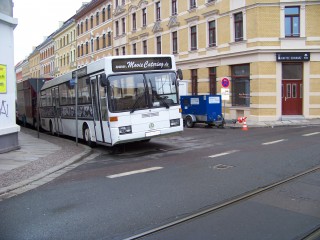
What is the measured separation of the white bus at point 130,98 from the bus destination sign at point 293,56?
1426 cm

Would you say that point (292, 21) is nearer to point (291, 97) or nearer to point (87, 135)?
point (291, 97)

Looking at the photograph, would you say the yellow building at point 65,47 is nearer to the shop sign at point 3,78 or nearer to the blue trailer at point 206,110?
the blue trailer at point 206,110

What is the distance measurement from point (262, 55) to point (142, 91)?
599 inches

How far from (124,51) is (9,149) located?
32.1 m

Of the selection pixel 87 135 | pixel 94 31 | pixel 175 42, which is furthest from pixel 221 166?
pixel 94 31

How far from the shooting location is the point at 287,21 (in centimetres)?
2602

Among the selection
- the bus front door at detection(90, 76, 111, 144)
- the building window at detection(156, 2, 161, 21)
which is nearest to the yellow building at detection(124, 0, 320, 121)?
the building window at detection(156, 2, 161, 21)

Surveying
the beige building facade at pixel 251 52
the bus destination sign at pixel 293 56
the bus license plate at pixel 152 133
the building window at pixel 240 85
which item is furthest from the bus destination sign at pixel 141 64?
the building window at pixel 240 85

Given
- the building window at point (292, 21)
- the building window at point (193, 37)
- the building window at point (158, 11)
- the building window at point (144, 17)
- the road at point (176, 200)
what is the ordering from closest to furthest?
the road at point (176, 200) < the building window at point (292, 21) < the building window at point (193, 37) < the building window at point (158, 11) < the building window at point (144, 17)

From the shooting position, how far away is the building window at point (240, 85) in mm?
27000

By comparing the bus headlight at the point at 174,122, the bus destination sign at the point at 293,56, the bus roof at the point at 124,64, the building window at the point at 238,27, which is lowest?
the bus headlight at the point at 174,122

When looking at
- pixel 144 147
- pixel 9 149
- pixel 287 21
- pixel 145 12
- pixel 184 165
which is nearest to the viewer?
pixel 184 165

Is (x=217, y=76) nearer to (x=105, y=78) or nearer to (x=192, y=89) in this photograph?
(x=192, y=89)

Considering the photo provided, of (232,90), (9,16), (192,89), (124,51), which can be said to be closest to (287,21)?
(232,90)
